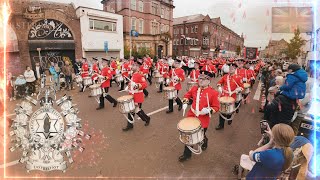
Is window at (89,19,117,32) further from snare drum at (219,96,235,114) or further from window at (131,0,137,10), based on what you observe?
snare drum at (219,96,235,114)

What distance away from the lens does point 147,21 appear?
102 ft

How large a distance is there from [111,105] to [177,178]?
5.68 m

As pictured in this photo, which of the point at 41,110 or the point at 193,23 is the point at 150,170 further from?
the point at 193,23

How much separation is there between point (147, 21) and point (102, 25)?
32.5ft

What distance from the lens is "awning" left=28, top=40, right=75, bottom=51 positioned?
57.9 ft

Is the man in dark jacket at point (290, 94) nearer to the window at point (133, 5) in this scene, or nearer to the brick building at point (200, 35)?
the window at point (133, 5)

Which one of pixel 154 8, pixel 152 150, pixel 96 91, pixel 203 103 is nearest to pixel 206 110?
pixel 203 103

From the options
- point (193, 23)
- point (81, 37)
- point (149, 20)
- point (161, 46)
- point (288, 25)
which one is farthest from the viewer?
point (193, 23)


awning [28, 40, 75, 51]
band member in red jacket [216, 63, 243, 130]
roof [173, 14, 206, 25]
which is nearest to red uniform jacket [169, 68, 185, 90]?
band member in red jacket [216, 63, 243, 130]

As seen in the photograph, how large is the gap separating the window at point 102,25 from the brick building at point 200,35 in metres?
16.6

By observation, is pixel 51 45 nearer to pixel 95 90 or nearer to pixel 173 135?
pixel 95 90

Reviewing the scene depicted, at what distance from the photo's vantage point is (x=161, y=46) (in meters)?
33.4

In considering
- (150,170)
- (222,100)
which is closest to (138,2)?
(222,100)

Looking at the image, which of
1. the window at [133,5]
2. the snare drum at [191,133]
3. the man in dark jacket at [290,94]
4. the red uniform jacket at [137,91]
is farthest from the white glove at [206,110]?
the window at [133,5]
